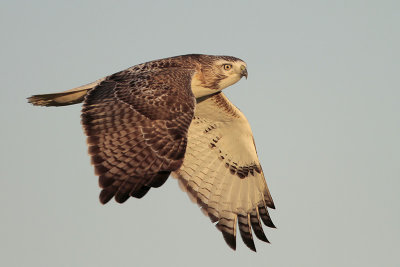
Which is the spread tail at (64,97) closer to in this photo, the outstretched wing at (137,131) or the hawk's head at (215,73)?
the outstretched wing at (137,131)

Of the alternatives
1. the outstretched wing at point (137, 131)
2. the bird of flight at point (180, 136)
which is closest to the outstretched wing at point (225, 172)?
the bird of flight at point (180, 136)

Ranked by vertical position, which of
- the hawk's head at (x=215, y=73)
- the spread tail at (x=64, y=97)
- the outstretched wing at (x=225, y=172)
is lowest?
the outstretched wing at (x=225, y=172)

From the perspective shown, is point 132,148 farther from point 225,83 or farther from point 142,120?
point 225,83

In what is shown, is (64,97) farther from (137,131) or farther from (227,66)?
(227,66)

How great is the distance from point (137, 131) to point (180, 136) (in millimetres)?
620

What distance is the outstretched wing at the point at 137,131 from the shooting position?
10.2 meters

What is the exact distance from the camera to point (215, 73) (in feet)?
43.8

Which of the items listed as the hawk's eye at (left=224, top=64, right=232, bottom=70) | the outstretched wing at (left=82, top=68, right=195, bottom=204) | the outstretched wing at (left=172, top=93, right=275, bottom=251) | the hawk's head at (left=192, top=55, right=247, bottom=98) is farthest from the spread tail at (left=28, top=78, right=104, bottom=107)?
the outstretched wing at (left=172, top=93, right=275, bottom=251)

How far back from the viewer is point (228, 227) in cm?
1432

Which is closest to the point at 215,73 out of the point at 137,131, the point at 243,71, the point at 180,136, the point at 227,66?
the point at 227,66

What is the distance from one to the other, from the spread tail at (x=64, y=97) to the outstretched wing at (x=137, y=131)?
82 cm

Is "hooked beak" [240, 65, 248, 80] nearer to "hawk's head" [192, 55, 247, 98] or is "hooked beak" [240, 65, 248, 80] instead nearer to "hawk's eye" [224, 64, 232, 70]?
"hawk's head" [192, 55, 247, 98]

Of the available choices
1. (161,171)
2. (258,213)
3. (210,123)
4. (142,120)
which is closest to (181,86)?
(142,120)

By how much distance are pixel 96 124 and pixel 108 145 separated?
42cm
